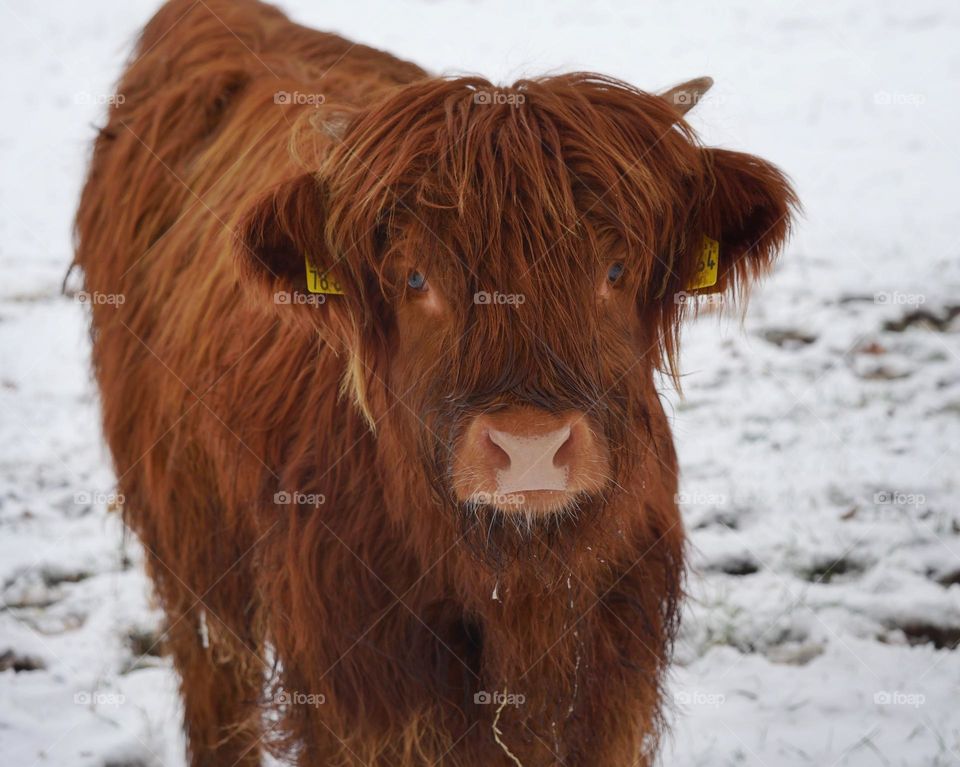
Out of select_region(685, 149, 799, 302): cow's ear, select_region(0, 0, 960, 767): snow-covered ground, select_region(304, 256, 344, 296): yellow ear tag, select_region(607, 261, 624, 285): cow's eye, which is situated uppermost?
select_region(685, 149, 799, 302): cow's ear

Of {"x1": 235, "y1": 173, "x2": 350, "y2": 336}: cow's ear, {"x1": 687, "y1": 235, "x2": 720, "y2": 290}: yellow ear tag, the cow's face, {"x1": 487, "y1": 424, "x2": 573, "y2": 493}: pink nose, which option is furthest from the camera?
{"x1": 687, "y1": 235, "x2": 720, "y2": 290}: yellow ear tag

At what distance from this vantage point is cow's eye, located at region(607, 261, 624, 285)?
2.17 m

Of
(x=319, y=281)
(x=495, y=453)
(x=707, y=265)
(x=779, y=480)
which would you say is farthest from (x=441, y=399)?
(x=779, y=480)

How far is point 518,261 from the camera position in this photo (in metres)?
2.05

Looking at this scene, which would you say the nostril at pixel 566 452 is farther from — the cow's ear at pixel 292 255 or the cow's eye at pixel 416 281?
the cow's ear at pixel 292 255

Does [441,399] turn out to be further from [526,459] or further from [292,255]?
[292,255]

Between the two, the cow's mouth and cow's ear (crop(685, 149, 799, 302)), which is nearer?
the cow's mouth

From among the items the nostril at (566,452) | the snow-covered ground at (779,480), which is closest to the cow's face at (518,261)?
the nostril at (566,452)

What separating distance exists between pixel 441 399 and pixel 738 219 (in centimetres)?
81

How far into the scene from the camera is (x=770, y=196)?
2.31 metres

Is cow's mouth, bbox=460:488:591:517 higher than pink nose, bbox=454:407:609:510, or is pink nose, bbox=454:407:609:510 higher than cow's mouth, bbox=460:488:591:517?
pink nose, bbox=454:407:609:510

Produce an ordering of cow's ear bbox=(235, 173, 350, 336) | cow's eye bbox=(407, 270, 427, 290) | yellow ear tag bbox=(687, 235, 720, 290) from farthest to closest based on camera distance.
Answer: yellow ear tag bbox=(687, 235, 720, 290) < cow's ear bbox=(235, 173, 350, 336) < cow's eye bbox=(407, 270, 427, 290)

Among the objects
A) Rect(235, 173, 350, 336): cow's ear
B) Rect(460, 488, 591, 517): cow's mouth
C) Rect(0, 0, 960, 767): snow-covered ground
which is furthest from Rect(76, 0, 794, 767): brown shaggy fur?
Rect(0, 0, 960, 767): snow-covered ground

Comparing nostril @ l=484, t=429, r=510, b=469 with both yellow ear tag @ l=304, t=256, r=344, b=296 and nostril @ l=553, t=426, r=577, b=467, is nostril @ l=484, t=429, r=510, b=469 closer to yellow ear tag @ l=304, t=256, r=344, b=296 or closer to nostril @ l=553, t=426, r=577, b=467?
nostril @ l=553, t=426, r=577, b=467
